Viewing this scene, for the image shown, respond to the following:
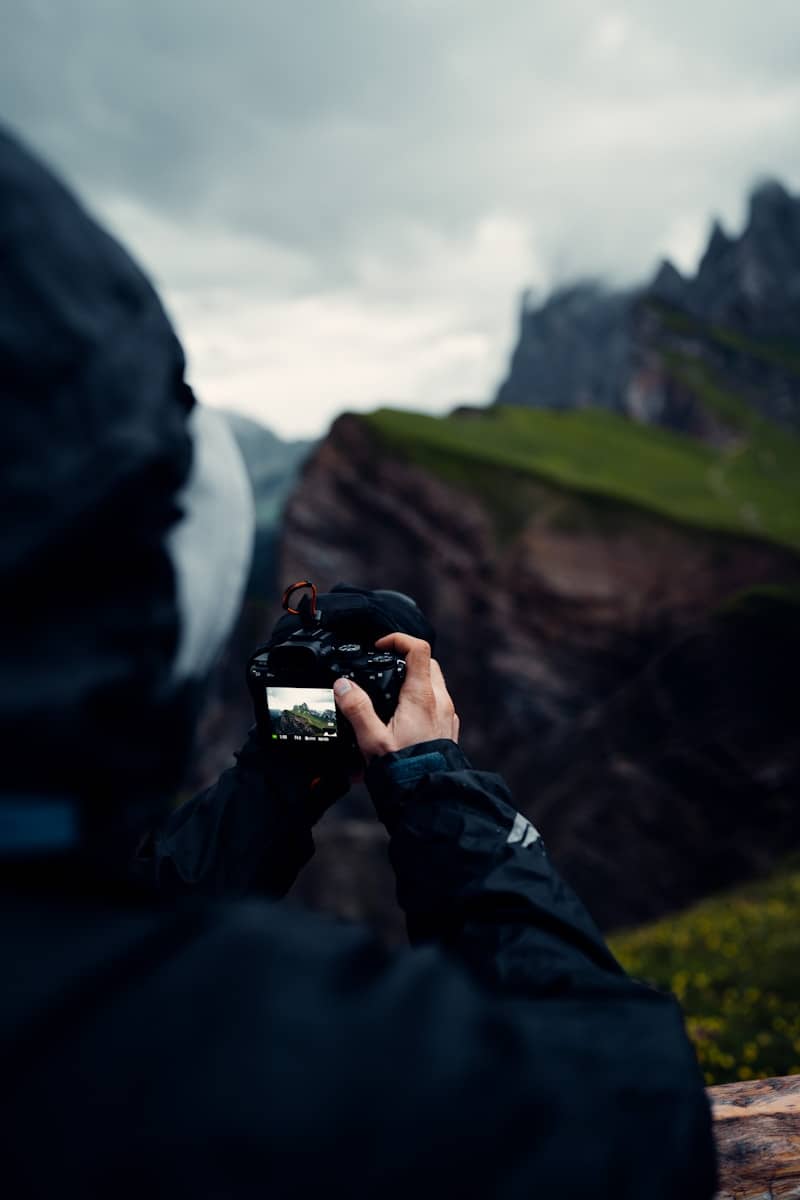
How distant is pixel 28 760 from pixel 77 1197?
32 centimetres

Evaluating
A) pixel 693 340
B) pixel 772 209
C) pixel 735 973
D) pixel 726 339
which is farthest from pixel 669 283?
pixel 735 973

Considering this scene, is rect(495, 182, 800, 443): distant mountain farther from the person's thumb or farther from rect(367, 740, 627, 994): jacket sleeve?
rect(367, 740, 627, 994): jacket sleeve

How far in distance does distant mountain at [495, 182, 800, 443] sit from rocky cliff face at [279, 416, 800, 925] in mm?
19862

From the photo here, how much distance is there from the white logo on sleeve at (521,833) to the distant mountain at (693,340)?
1440 inches

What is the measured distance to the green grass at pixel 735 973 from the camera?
15.8ft

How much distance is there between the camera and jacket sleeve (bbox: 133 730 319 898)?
1.47 meters

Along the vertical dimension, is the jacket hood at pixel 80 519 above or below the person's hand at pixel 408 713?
above

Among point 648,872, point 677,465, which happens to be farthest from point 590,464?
point 648,872

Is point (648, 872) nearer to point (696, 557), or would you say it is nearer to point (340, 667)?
point (696, 557)

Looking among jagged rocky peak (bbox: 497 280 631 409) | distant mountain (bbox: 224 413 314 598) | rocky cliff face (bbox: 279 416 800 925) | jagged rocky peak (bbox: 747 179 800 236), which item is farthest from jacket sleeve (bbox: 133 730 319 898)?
jagged rocky peak (bbox: 497 280 631 409)

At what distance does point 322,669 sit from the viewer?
1732mm

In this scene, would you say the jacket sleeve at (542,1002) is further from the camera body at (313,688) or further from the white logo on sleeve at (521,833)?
the camera body at (313,688)

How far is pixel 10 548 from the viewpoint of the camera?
0.70 metres

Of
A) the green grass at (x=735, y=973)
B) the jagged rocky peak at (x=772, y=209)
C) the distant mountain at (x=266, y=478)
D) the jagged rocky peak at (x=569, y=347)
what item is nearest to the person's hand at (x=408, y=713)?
the green grass at (x=735, y=973)
